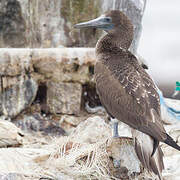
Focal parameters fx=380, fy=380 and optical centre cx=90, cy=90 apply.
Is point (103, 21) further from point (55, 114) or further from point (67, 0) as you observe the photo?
point (67, 0)

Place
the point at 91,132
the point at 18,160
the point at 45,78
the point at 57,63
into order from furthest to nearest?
the point at 45,78
the point at 57,63
the point at 91,132
the point at 18,160

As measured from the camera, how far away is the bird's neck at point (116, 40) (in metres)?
3.55

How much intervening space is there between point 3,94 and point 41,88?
3.13 ft

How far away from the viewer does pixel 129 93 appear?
3.16 metres

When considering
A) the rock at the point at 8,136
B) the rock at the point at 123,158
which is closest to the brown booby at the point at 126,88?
the rock at the point at 123,158

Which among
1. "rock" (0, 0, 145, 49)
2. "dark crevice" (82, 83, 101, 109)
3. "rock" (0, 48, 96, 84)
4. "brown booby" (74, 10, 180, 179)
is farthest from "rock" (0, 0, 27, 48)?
"brown booby" (74, 10, 180, 179)

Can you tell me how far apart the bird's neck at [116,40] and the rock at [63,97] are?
3.80m

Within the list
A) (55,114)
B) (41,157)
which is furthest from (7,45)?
(41,157)

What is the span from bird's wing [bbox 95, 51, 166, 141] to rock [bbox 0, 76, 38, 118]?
11.9 ft

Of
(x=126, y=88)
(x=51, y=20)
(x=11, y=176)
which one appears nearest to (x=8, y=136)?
(x=11, y=176)

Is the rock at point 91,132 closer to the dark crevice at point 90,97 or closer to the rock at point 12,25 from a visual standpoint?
the dark crevice at point 90,97

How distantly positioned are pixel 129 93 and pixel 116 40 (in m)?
0.64

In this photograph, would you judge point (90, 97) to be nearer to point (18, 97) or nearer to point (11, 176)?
point (18, 97)

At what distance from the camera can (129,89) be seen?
3172 mm
